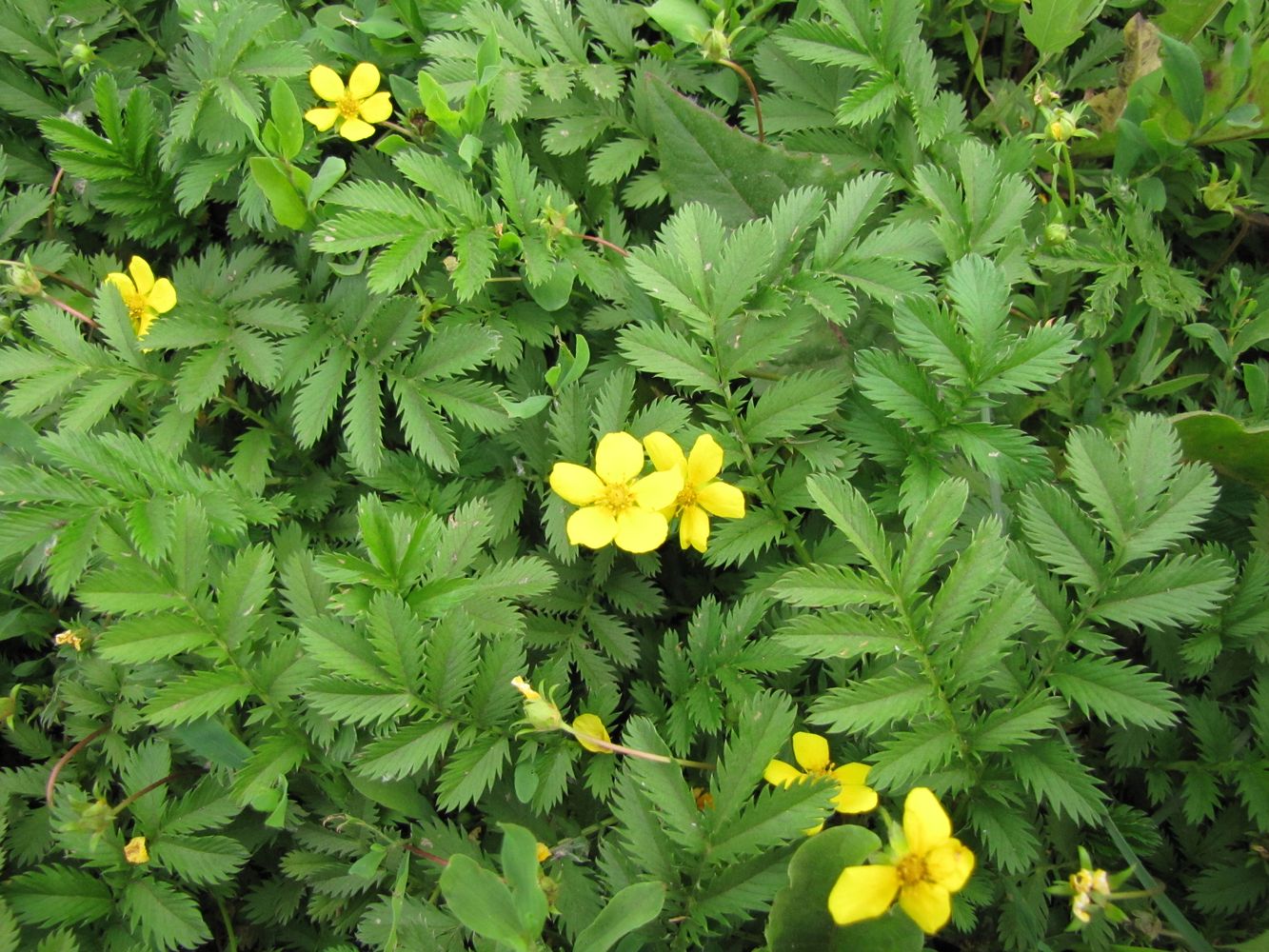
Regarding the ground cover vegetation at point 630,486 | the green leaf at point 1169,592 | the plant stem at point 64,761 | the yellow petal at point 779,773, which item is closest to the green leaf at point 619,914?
the ground cover vegetation at point 630,486

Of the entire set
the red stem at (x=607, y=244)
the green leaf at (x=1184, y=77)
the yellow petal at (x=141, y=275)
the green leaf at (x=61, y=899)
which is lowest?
the green leaf at (x=61, y=899)

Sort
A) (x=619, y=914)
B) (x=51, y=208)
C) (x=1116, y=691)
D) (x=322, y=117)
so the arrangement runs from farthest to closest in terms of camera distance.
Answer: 1. (x=51, y=208)
2. (x=322, y=117)
3. (x=1116, y=691)
4. (x=619, y=914)

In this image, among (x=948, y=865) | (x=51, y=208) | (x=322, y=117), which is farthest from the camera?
(x=51, y=208)

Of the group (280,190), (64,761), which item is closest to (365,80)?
(280,190)

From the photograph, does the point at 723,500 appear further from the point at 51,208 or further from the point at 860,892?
the point at 51,208

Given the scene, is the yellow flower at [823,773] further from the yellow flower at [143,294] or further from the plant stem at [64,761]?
the yellow flower at [143,294]

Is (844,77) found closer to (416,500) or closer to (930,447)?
(930,447)
